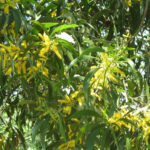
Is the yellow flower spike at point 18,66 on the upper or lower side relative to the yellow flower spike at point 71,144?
upper

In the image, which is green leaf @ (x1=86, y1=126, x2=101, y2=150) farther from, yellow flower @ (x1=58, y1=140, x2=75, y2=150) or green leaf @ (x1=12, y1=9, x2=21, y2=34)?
green leaf @ (x1=12, y1=9, x2=21, y2=34)

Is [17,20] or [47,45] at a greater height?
[17,20]

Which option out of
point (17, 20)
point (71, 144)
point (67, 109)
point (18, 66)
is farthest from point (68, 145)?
point (17, 20)

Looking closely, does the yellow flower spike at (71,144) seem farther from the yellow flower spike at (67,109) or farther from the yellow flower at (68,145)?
the yellow flower spike at (67,109)

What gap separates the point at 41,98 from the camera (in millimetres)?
1214

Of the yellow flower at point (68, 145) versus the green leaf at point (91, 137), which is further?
the yellow flower at point (68, 145)

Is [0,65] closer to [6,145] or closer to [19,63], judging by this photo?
[19,63]

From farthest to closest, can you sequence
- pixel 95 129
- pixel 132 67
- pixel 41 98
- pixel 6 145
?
pixel 6 145
pixel 41 98
pixel 95 129
pixel 132 67

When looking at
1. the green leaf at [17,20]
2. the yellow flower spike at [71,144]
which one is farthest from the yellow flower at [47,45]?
the yellow flower spike at [71,144]

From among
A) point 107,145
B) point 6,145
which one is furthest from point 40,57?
point 6,145

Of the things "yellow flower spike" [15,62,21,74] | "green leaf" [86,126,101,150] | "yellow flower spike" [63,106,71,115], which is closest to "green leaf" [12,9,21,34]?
"yellow flower spike" [15,62,21,74]

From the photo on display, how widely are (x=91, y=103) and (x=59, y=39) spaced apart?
0.26 meters

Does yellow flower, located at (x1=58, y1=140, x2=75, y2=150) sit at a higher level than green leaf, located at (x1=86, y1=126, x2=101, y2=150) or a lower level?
lower

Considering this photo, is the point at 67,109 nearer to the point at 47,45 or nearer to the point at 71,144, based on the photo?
the point at 71,144
